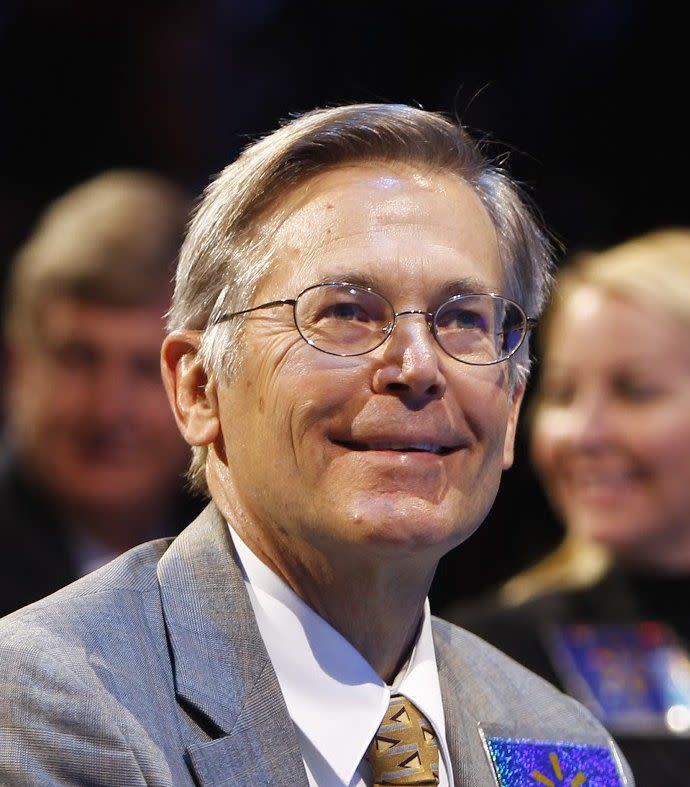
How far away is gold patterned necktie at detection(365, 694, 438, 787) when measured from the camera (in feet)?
5.89

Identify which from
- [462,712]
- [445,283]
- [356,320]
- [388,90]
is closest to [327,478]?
[356,320]

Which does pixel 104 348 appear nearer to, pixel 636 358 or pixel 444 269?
pixel 636 358

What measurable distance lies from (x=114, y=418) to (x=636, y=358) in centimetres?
147

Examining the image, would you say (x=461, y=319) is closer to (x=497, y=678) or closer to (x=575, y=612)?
(x=497, y=678)

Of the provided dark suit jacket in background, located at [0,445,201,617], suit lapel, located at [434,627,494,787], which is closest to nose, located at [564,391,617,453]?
dark suit jacket in background, located at [0,445,201,617]

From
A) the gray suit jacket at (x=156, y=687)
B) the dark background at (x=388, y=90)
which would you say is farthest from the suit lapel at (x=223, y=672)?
the dark background at (x=388, y=90)

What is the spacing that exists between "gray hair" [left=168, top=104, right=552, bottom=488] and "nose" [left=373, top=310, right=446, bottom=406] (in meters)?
0.22

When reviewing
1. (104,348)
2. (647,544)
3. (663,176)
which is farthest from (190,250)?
(663,176)

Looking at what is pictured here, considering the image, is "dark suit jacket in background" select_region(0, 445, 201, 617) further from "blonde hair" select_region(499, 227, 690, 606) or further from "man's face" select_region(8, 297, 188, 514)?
"blonde hair" select_region(499, 227, 690, 606)

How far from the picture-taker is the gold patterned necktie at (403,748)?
5.89 feet

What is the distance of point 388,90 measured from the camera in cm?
464

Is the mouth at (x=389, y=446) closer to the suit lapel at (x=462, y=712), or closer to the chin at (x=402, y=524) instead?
the chin at (x=402, y=524)

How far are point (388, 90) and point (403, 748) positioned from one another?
3.22 meters

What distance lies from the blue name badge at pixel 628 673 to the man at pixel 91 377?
1241mm
